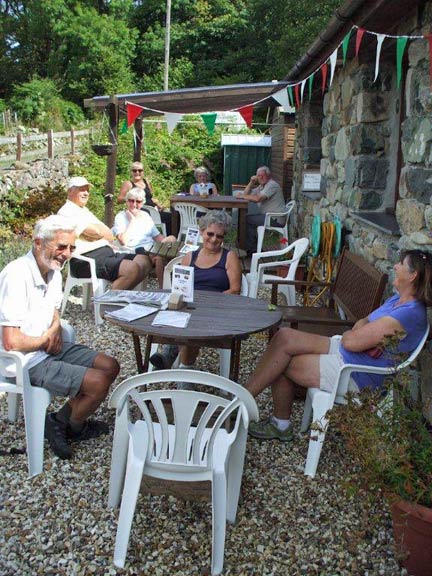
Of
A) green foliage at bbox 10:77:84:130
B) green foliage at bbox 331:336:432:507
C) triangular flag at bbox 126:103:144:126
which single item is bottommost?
green foliage at bbox 331:336:432:507

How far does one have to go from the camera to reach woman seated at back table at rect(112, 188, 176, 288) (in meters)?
5.63

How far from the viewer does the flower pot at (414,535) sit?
1963 millimetres

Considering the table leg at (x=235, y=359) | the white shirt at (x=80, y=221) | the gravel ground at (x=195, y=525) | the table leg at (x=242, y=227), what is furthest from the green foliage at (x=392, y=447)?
the table leg at (x=242, y=227)

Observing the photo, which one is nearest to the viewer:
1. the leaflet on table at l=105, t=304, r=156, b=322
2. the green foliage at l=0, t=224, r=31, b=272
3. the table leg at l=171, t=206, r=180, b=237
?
the leaflet on table at l=105, t=304, r=156, b=322

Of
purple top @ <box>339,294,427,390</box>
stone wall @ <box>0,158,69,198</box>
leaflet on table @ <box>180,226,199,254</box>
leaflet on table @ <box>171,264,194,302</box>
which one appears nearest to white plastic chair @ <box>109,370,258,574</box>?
purple top @ <box>339,294,427,390</box>

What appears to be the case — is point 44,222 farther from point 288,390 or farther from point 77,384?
point 288,390

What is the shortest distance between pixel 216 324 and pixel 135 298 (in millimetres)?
575

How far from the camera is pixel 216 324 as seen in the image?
290 centimetres

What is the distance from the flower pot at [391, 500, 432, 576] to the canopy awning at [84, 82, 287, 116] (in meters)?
5.48

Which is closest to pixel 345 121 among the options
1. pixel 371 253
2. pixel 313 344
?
pixel 371 253

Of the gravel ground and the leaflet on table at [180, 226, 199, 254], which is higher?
the leaflet on table at [180, 226, 199, 254]

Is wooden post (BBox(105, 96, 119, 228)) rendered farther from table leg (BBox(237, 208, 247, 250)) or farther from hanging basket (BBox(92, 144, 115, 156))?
table leg (BBox(237, 208, 247, 250))

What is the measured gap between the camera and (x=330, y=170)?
5746 mm

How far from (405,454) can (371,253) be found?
2.43 m
